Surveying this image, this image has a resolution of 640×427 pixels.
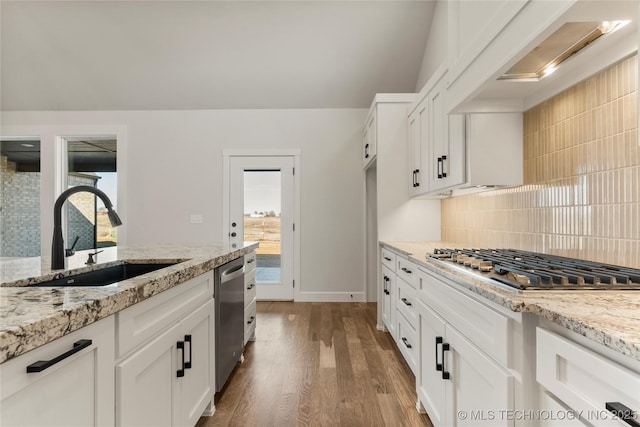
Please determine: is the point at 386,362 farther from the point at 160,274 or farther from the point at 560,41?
the point at 560,41

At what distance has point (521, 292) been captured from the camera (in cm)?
99

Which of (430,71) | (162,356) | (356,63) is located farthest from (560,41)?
(356,63)

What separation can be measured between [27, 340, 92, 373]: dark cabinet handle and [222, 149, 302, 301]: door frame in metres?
3.68

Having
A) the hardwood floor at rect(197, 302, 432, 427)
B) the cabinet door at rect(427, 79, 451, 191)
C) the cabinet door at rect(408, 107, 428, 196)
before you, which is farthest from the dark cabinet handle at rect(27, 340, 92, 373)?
the cabinet door at rect(408, 107, 428, 196)

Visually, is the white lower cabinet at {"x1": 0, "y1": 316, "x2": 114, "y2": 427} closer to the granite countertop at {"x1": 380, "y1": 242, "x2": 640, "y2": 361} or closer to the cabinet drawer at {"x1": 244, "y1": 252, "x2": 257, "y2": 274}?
the granite countertop at {"x1": 380, "y1": 242, "x2": 640, "y2": 361}

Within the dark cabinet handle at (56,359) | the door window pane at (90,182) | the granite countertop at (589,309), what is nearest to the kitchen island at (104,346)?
the dark cabinet handle at (56,359)

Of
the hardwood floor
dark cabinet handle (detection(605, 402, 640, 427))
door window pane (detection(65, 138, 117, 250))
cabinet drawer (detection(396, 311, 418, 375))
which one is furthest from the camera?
door window pane (detection(65, 138, 117, 250))

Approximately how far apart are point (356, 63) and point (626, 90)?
120 inches

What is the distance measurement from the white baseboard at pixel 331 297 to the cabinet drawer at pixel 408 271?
1877mm

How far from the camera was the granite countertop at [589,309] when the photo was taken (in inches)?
25.4

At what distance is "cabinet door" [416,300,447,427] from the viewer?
4.93ft

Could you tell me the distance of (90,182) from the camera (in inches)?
187

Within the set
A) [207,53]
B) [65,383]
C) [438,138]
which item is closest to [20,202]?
[207,53]

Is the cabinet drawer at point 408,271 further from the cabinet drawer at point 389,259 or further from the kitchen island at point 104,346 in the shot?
the kitchen island at point 104,346
